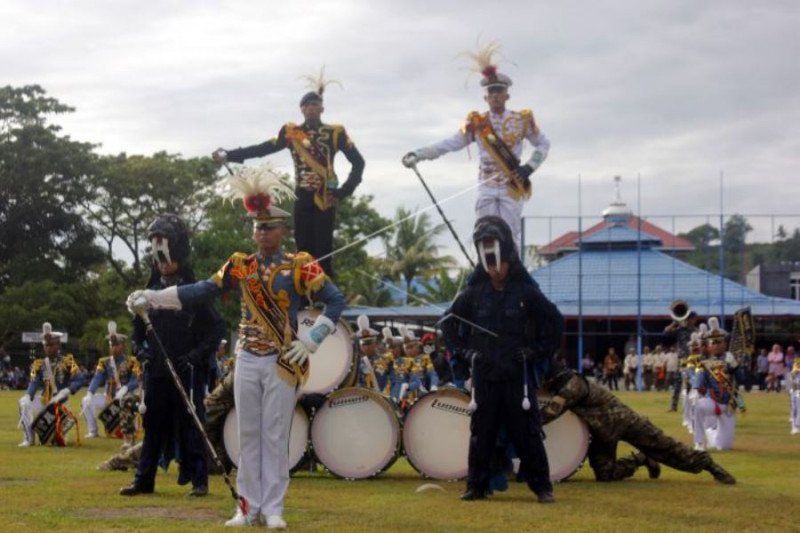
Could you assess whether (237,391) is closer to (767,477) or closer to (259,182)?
(259,182)

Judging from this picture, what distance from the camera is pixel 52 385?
2209cm

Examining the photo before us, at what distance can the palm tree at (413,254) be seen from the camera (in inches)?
2813

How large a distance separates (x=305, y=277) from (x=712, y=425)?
10253mm

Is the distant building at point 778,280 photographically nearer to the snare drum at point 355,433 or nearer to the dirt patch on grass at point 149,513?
the snare drum at point 355,433

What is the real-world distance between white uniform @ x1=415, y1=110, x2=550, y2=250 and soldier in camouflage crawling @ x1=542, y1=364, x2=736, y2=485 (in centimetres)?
197

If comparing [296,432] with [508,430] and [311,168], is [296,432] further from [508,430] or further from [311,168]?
[508,430]

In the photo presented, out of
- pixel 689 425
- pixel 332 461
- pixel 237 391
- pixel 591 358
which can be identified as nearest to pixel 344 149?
pixel 332 461

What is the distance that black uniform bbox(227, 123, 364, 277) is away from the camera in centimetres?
1543

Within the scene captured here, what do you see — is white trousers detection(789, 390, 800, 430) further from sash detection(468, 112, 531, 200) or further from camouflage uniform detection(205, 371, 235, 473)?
camouflage uniform detection(205, 371, 235, 473)

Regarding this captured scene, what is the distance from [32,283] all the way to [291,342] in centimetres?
4776

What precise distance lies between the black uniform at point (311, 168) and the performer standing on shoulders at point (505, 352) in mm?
3616

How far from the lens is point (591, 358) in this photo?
178 feet

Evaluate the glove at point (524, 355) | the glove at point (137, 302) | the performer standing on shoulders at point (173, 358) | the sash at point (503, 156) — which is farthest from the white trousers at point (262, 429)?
the sash at point (503, 156)

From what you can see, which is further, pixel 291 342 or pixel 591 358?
pixel 591 358
